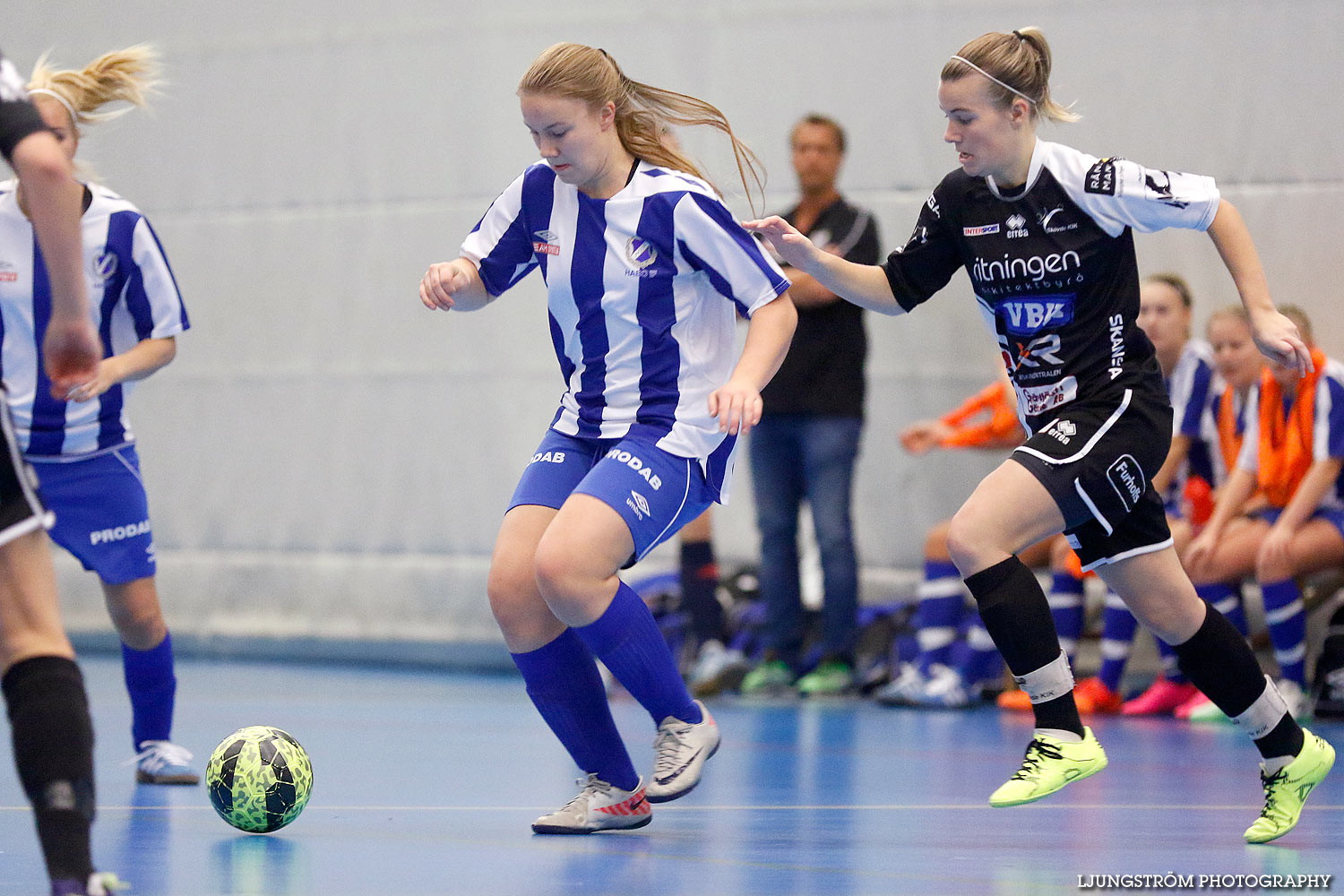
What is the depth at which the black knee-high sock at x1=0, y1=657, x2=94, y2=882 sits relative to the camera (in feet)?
8.90

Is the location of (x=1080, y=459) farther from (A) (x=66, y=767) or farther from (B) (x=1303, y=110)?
(B) (x=1303, y=110)

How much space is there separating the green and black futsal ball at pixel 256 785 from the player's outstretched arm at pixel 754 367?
1332 mm

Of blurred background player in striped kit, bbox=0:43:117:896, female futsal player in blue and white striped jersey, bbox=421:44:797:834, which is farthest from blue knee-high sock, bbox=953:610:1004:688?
blurred background player in striped kit, bbox=0:43:117:896

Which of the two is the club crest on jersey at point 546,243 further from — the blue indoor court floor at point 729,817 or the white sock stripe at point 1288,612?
the white sock stripe at point 1288,612

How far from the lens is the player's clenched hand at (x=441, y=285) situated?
397 centimetres

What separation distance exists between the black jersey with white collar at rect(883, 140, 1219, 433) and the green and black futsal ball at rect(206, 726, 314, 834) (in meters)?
2.01

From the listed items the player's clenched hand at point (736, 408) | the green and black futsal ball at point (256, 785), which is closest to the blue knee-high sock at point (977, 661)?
the player's clenched hand at point (736, 408)

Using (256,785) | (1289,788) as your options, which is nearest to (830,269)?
(1289,788)

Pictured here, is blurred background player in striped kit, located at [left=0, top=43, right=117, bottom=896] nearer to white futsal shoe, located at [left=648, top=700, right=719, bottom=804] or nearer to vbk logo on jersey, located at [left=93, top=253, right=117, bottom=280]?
white futsal shoe, located at [left=648, top=700, right=719, bottom=804]

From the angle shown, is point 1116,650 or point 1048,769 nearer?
point 1048,769

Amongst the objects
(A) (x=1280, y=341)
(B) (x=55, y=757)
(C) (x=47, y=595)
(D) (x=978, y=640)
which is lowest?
(D) (x=978, y=640)

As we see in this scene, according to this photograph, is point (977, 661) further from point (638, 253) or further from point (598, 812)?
point (638, 253)

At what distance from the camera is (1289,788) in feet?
12.6

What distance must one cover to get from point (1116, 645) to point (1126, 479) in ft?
11.1
